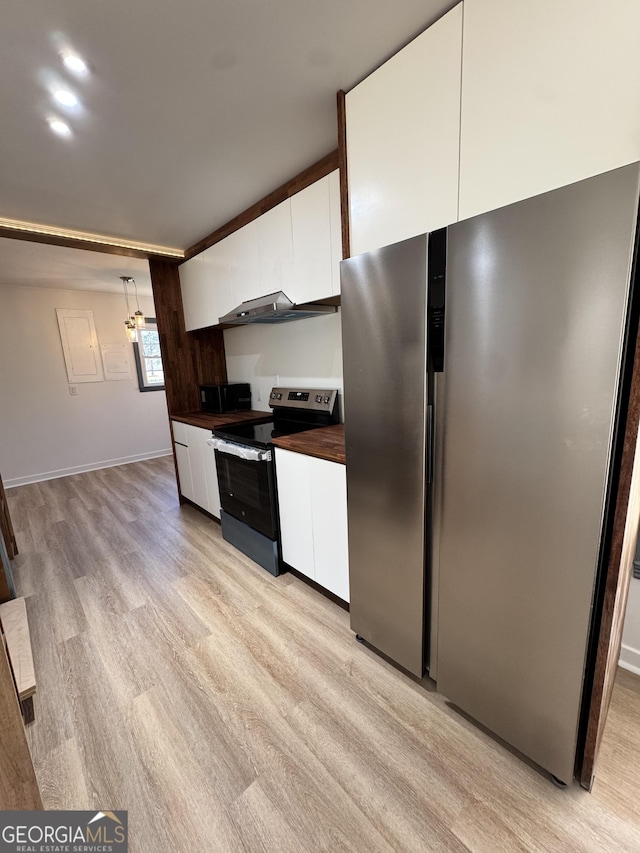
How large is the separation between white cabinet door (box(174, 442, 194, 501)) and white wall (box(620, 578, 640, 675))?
3069 mm

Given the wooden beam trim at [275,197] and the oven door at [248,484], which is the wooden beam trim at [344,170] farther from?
the oven door at [248,484]

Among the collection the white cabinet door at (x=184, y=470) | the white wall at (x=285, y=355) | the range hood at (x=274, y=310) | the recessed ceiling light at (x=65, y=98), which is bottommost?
the white cabinet door at (x=184, y=470)

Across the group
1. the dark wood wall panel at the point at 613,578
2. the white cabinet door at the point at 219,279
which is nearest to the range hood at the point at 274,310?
the white cabinet door at the point at 219,279

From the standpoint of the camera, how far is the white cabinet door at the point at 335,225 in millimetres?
1741

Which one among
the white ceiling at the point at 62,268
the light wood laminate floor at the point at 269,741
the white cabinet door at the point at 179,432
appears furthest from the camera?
the white cabinet door at the point at 179,432

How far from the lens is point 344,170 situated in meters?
1.45

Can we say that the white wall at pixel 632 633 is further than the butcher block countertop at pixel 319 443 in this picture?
No

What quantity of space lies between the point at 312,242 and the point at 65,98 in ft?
3.74

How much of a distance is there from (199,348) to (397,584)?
2865mm

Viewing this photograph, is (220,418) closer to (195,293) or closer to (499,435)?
(195,293)

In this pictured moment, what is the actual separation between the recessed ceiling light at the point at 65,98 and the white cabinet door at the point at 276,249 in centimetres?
103

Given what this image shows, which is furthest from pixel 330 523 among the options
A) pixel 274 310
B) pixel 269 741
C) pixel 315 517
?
pixel 274 310

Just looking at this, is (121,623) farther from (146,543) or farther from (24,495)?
(24,495)

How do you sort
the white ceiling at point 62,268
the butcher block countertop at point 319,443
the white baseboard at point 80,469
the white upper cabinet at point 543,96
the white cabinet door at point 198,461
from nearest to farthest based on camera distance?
the white upper cabinet at point 543,96, the butcher block countertop at point 319,443, the white cabinet door at point 198,461, the white ceiling at point 62,268, the white baseboard at point 80,469
